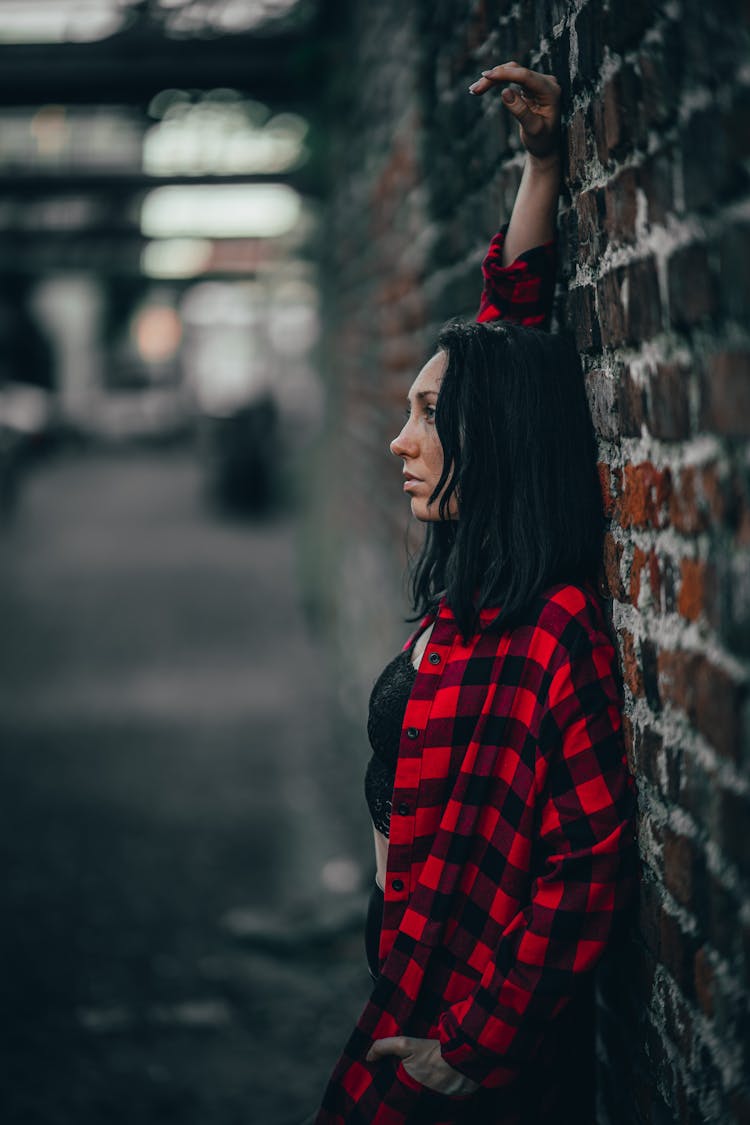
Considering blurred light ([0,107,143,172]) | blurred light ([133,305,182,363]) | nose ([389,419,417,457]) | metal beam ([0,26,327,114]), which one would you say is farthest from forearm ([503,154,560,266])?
blurred light ([133,305,182,363])

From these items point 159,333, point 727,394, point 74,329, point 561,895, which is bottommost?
point 561,895

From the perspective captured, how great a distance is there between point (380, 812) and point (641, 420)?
840 mm

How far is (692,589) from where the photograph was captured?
142 cm

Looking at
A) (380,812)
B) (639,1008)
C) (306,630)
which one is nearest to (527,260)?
(380,812)

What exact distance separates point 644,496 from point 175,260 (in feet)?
111

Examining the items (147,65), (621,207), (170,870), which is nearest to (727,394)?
(621,207)

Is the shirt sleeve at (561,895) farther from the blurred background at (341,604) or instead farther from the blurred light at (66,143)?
the blurred light at (66,143)

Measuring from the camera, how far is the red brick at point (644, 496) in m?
1.51

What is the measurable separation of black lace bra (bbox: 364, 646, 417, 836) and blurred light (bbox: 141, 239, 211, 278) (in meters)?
28.7

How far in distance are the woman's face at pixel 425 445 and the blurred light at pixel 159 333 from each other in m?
37.3

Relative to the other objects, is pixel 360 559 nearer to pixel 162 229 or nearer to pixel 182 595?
pixel 182 595

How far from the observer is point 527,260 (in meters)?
1.96

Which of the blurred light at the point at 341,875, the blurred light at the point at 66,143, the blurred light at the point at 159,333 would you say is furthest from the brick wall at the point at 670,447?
the blurred light at the point at 159,333

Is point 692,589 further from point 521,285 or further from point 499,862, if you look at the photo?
point 521,285
